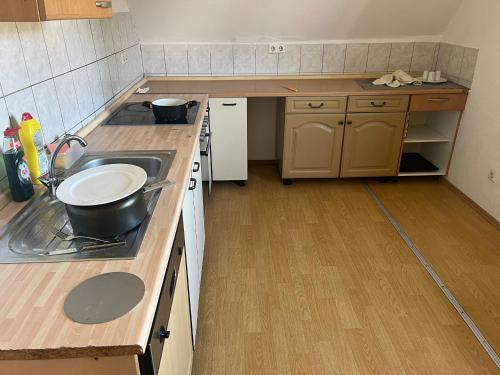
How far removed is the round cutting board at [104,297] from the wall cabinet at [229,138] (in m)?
2.31

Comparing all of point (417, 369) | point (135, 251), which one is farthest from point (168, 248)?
point (417, 369)

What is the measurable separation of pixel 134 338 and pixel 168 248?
0.34 metres

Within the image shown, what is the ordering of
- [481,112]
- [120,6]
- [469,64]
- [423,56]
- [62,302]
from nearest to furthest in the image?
[62,302] < [120,6] < [481,112] < [469,64] < [423,56]

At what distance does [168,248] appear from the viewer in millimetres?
1098

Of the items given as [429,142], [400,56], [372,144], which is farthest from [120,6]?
[429,142]

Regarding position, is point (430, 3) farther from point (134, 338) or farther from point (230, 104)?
point (134, 338)

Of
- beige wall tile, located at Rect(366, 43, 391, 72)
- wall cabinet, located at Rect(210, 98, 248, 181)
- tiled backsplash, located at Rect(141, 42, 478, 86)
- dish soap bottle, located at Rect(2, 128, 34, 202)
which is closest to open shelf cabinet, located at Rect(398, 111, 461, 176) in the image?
tiled backsplash, located at Rect(141, 42, 478, 86)

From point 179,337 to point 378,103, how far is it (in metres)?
2.54

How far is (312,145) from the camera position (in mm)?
3293

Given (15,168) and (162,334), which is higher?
(15,168)

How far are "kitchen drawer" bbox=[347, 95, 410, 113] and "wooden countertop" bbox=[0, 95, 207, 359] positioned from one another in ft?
7.28

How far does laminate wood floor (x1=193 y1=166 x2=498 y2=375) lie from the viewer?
180 cm

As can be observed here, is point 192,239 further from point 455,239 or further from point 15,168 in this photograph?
point 455,239

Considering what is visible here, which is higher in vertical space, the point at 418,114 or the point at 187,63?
the point at 187,63
